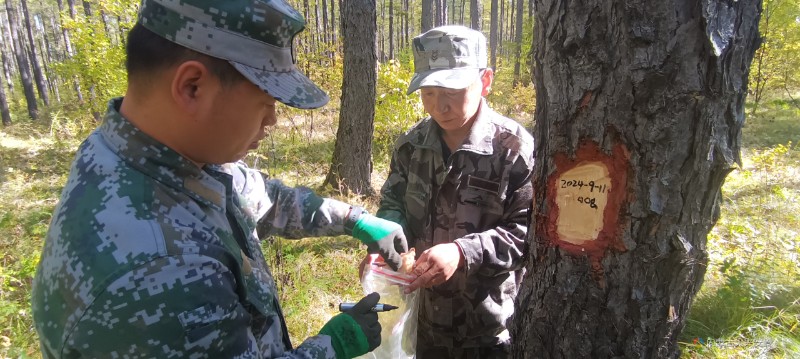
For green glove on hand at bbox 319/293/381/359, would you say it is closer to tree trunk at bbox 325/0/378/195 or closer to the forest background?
the forest background

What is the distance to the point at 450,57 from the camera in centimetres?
203

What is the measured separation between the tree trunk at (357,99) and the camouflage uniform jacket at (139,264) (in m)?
4.65

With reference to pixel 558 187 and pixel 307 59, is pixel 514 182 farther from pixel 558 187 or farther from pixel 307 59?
pixel 307 59

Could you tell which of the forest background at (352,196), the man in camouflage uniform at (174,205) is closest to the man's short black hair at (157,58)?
the man in camouflage uniform at (174,205)

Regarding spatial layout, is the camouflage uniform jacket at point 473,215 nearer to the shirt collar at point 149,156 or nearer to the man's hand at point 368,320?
the man's hand at point 368,320

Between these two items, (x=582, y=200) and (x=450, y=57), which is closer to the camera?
(x=582, y=200)

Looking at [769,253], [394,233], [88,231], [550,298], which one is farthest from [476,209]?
[769,253]

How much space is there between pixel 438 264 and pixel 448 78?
32.6 inches

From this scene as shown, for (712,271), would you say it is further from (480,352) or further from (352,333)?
(352,333)

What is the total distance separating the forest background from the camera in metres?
2.73

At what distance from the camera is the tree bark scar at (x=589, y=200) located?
1146mm

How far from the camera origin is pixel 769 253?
333cm

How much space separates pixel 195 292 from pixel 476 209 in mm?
1339

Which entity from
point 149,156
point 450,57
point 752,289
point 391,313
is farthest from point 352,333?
point 752,289
